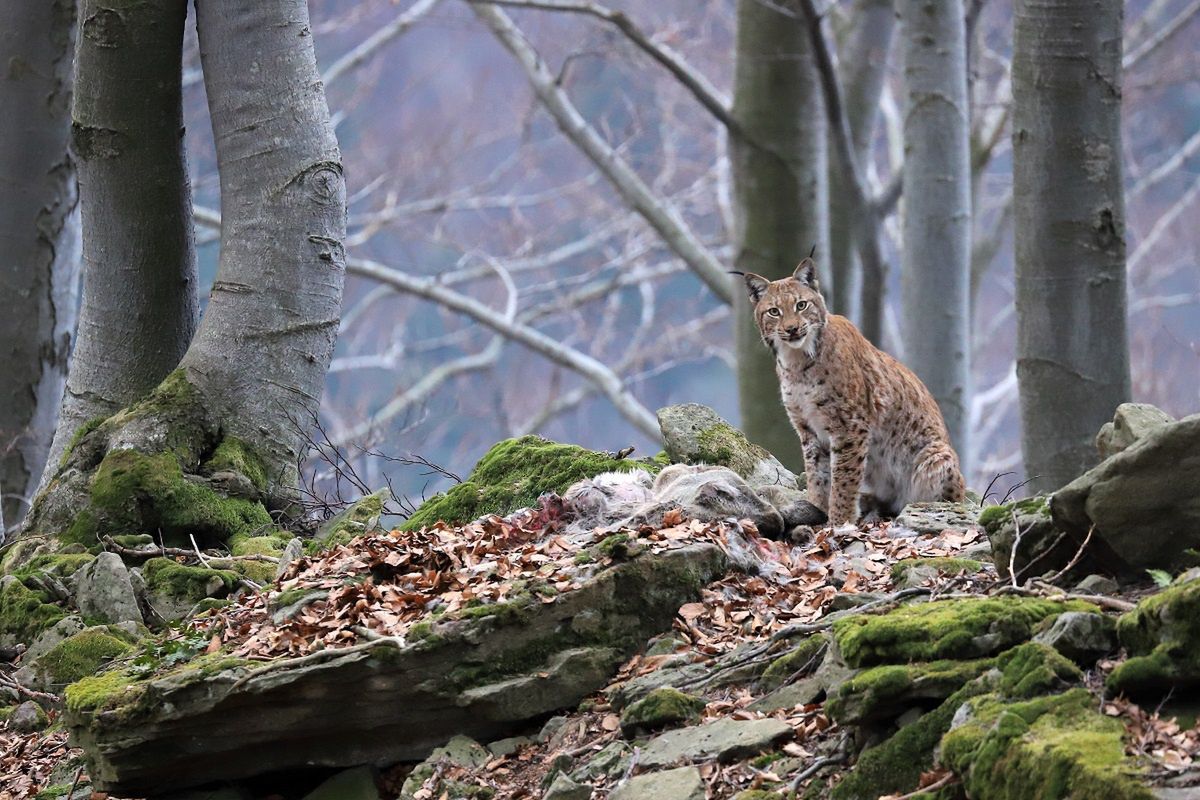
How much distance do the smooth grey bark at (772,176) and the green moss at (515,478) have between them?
5.78 m

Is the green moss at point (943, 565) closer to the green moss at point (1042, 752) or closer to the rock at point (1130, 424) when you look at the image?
the rock at point (1130, 424)

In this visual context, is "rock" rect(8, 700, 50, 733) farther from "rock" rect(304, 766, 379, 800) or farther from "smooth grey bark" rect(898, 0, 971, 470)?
"smooth grey bark" rect(898, 0, 971, 470)

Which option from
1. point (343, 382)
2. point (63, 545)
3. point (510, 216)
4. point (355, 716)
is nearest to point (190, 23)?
point (510, 216)

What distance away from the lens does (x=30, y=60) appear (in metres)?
9.92

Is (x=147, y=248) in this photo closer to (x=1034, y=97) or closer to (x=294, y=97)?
(x=294, y=97)

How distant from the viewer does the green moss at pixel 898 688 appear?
163 inches

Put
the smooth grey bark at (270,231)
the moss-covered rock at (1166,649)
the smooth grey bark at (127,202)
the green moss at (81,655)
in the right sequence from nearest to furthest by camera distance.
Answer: the moss-covered rock at (1166,649), the green moss at (81,655), the smooth grey bark at (270,231), the smooth grey bark at (127,202)

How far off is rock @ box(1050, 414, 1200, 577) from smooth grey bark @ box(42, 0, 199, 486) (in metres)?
5.93

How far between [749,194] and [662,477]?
7.28m

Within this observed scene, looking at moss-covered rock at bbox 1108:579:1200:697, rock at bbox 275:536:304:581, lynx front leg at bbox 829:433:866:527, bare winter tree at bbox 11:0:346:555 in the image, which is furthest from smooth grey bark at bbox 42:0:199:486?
moss-covered rock at bbox 1108:579:1200:697

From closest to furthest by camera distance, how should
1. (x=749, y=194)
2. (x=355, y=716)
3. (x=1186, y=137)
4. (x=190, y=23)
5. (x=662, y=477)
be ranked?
1. (x=355, y=716)
2. (x=662, y=477)
3. (x=749, y=194)
4. (x=190, y=23)
5. (x=1186, y=137)

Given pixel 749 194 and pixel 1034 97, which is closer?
pixel 1034 97

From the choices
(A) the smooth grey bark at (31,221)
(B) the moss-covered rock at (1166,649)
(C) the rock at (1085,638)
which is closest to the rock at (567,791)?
(C) the rock at (1085,638)

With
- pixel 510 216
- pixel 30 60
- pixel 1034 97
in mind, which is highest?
pixel 510 216
